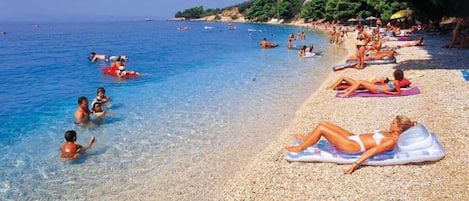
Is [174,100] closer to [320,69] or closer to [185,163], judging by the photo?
[185,163]

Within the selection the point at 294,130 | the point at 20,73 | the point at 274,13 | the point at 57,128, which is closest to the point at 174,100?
the point at 57,128

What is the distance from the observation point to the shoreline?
536 cm

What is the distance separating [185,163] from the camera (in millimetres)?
7863

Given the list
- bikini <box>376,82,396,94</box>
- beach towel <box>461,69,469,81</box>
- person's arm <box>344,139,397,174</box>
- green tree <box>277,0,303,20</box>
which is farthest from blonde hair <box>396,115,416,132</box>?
green tree <box>277,0,303,20</box>

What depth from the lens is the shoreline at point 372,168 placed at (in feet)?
17.6

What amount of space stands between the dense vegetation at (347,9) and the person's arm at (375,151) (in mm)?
10322

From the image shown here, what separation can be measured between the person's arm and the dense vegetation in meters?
10.3

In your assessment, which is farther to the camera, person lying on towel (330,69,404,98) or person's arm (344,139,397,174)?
person lying on towel (330,69,404,98)

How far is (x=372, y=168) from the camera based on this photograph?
5.93m

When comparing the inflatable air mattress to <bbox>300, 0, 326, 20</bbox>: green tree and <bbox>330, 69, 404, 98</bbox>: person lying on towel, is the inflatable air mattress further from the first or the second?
<bbox>300, 0, 326, 20</bbox>: green tree

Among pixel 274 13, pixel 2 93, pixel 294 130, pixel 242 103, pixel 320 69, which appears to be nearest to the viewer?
pixel 294 130

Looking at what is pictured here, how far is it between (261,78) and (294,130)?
8646 millimetres

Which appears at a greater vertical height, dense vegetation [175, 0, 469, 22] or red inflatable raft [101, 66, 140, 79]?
dense vegetation [175, 0, 469, 22]

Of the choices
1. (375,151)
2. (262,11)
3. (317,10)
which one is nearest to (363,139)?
(375,151)
